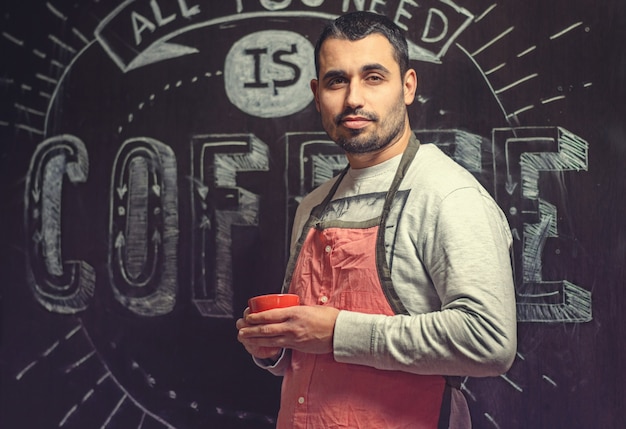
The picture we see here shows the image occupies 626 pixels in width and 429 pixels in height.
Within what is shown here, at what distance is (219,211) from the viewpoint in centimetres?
204

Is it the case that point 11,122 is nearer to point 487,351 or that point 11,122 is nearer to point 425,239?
point 425,239

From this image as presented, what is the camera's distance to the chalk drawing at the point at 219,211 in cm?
202

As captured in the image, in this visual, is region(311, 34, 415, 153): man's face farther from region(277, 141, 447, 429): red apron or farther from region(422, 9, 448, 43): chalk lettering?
region(422, 9, 448, 43): chalk lettering

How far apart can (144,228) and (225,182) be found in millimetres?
294

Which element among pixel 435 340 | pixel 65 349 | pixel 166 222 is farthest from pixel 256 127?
pixel 435 340

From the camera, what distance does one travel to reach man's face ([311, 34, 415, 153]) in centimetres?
136

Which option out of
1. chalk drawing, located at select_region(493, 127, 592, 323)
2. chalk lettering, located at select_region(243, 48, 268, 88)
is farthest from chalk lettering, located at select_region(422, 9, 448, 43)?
chalk lettering, located at select_region(243, 48, 268, 88)

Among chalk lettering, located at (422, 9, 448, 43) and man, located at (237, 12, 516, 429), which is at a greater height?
chalk lettering, located at (422, 9, 448, 43)

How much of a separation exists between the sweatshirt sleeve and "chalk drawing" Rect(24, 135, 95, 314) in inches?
48.1

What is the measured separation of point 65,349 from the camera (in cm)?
214

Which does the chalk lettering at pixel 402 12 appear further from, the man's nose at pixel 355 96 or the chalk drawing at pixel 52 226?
the chalk drawing at pixel 52 226

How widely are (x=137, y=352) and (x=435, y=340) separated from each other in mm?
1199

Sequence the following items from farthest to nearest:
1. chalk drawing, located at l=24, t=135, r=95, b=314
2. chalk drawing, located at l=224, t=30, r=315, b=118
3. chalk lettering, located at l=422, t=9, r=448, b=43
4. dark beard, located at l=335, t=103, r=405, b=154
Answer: chalk drawing, located at l=24, t=135, r=95, b=314, chalk drawing, located at l=224, t=30, r=315, b=118, chalk lettering, located at l=422, t=9, r=448, b=43, dark beard, located at l=335, t=103, r=405, b=154

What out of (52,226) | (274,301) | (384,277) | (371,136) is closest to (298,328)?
(274,301)
